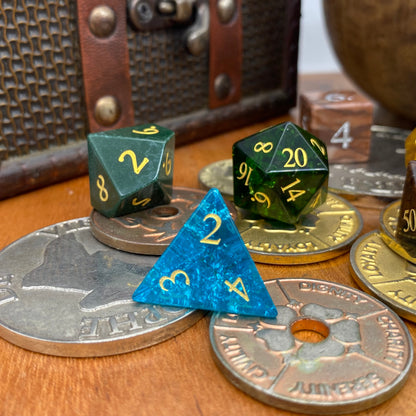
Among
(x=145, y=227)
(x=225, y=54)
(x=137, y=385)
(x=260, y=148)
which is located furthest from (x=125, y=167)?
(x=225, y=54)

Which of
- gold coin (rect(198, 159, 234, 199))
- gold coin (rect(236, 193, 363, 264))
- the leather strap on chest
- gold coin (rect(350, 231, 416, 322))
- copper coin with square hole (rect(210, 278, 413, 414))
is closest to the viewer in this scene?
copper coin with square hole (rect(210, 278, 413, 414))

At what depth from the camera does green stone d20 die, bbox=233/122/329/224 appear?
2.32 ft

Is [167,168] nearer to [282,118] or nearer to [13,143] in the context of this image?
[13,143]

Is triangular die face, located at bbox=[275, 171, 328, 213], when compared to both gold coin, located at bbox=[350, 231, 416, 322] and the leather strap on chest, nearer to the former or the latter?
gold coin, located at bbox=[350, 231, 416, 322]

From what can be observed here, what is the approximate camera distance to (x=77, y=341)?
1.82 ft

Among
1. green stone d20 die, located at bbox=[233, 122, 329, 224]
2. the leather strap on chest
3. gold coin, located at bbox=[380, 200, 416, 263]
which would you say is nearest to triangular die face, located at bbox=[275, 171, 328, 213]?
green stone d20 die, located at bbox=[233, 122, 329, 224]

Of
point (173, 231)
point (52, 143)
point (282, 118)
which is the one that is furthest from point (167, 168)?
point (282, 118)

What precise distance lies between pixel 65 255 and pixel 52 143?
11.3 inches

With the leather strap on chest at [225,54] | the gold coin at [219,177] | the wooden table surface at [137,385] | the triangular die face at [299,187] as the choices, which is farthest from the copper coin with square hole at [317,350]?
the leather strap on chest at [225,54]

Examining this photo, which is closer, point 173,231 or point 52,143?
point 173,231

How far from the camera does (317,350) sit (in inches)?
21.2

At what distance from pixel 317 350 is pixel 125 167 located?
361 mm

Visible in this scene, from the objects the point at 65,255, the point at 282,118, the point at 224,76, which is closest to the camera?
the point at 65,255

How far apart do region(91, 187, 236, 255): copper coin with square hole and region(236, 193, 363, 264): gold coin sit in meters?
0.04
